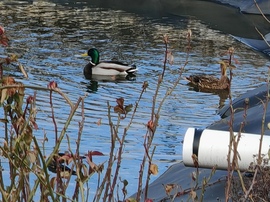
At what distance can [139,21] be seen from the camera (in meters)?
19.3

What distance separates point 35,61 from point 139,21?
20.2 ft

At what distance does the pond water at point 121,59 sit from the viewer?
28.6 feet

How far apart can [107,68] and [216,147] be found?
10.0 m

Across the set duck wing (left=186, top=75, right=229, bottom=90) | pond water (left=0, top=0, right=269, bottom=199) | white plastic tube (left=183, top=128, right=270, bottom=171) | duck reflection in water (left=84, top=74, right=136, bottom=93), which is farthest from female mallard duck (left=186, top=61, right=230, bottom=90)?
white plastic tube (left=183, top=128, right=270, bottom=171)

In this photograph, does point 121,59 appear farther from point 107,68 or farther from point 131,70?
point 131,70

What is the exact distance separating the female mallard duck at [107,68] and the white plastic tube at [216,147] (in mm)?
9293

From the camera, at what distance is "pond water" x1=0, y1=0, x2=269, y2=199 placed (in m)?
8.72

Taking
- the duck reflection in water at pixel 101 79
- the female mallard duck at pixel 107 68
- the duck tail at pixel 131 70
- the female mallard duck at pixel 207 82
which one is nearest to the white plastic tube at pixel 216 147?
the female mallard duck at pixel 207 82

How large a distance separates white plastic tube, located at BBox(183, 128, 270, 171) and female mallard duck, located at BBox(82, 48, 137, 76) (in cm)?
929

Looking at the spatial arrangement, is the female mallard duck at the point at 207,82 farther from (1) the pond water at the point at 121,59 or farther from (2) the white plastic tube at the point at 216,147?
(2) the white plastic tube at the point at 216,147

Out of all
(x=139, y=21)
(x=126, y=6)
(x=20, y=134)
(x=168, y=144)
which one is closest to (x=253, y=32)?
(x=139, y=21)

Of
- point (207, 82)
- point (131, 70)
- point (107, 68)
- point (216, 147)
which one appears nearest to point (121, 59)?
point (107, 68)

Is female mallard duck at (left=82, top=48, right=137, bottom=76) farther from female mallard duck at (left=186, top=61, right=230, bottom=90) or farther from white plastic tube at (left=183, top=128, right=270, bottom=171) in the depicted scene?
→ white plastic tube at (left=183, top=128, right=270, bottom=171)

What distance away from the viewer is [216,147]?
3438 millimetres
